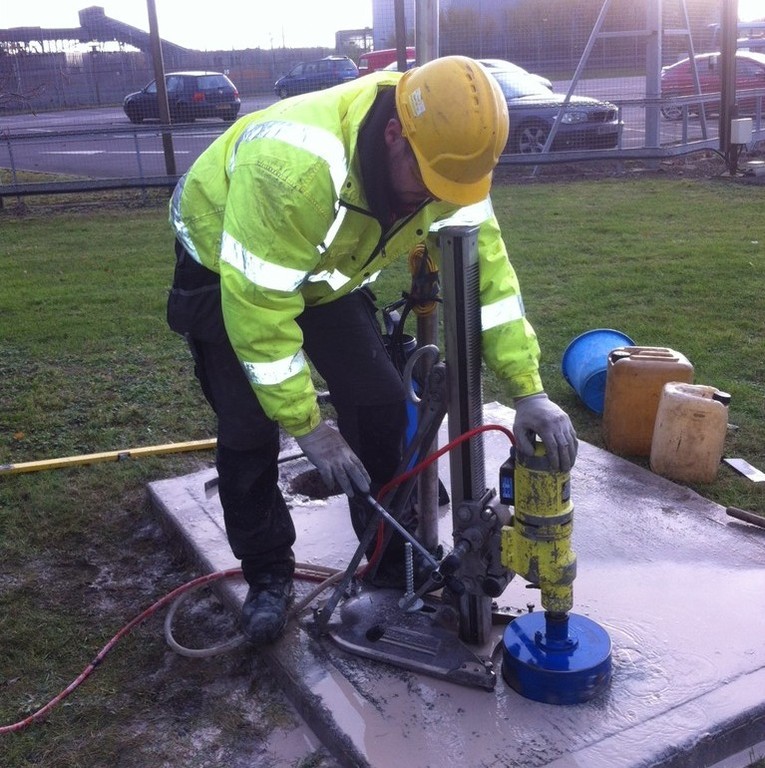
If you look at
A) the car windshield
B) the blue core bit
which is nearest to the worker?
the blue core bit

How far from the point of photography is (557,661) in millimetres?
2545

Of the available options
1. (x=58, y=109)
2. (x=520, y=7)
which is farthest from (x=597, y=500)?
(x=58, y=109)

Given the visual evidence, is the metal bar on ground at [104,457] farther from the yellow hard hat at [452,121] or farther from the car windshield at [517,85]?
the car windshield at [517,85]

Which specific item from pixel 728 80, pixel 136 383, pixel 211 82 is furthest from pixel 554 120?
pixel 136 383

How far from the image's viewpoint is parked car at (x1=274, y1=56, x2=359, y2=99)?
18.6 metres

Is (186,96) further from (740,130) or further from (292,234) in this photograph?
(292,234)

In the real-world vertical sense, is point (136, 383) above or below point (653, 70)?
below

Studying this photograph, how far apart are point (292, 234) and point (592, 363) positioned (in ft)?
8.98

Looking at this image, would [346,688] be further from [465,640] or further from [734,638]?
[734,638]

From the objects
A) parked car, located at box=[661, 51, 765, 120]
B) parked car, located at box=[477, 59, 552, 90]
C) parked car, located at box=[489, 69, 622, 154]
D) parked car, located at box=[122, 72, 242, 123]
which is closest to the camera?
parked car, located at box=[489, 69, 622, 154]

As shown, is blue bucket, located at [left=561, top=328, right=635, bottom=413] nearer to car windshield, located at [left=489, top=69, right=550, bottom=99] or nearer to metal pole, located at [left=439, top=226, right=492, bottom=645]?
metal pole, located at [left=439, top=226, right=492, bottom=645]

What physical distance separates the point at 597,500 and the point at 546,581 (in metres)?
1.37

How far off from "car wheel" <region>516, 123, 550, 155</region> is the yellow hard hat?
37.6ft

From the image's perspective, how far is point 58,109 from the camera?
58.4 ft
